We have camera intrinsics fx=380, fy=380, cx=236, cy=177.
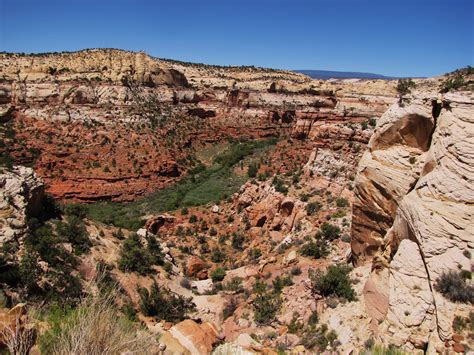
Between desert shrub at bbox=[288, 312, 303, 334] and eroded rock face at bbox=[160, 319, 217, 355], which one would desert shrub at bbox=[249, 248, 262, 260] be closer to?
desert shrub at bbox=[288, 312, 303, 334]

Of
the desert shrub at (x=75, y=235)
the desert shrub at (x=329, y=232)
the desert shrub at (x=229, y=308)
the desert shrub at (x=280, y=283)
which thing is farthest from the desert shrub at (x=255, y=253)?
the desert shrub at (x=75, y=235)

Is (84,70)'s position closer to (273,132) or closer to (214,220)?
(273,132)

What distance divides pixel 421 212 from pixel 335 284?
18.6 feet

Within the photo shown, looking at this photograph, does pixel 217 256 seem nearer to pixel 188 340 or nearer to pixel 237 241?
pixel 237 241

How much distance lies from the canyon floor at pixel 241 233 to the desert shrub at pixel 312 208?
0.69 ft

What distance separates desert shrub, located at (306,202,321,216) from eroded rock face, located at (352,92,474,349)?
11475 mm

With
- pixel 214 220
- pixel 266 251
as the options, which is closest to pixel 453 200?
pixel 266 251

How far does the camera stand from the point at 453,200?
9.30 meters

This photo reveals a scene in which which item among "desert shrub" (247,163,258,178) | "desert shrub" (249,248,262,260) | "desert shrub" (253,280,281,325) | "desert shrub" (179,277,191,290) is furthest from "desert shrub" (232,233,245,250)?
"desert shrub" (247,163,258,178)

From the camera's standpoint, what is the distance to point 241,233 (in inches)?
1136

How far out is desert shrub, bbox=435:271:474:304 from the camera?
8.45m

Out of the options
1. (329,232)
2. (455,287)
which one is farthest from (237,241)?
(455,287)

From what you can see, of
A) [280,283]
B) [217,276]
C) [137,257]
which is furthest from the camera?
[217,276]

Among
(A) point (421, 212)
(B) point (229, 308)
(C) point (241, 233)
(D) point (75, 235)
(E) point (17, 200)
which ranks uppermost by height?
(A) point (421, 212)
